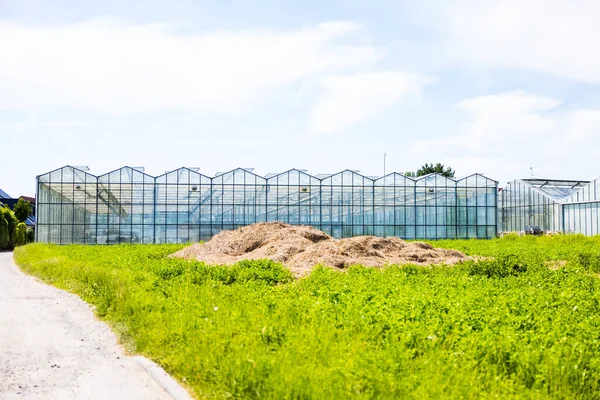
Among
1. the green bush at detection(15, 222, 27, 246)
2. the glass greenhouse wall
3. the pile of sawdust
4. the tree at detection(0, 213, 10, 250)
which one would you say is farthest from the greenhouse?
the tree at detection(0, 213, 10, 250)

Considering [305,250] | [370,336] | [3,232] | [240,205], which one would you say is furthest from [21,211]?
[370,336]

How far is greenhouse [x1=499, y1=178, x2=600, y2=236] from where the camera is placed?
41812 millimetres

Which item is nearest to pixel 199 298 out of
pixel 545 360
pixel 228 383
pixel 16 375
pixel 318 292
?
pixel 318 292

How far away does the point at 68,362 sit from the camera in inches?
317

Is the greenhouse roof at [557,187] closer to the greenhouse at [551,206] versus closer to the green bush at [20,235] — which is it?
the greenhouse at [551,206]

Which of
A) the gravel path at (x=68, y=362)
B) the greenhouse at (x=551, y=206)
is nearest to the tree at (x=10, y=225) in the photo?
the gravel path at (x=68, y=362)

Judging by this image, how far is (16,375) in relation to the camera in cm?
739

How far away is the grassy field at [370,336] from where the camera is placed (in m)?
5.55

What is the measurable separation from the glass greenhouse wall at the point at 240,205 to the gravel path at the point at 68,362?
23242 millimetres

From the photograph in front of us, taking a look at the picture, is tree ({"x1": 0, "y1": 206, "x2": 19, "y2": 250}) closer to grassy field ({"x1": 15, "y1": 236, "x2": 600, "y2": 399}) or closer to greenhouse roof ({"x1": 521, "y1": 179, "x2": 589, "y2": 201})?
grassy field ({"x1": 15, "y1": 236, "x2": 600, "y2": 399})

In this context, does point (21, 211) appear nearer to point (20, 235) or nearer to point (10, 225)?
point (20, 235)

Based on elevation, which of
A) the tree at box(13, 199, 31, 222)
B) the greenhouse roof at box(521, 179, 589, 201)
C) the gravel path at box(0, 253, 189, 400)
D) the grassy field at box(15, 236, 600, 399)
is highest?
the greenhouse roof at box(521, 179, 589, 201)

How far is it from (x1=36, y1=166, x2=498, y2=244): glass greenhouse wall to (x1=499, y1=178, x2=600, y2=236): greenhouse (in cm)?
762

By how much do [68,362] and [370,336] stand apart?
13.2ft
